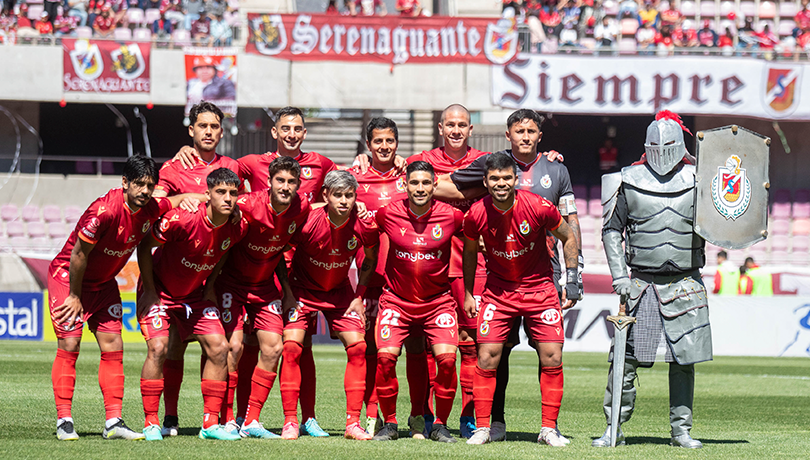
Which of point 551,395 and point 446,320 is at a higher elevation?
point 446,320

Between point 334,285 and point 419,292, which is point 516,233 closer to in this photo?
point 419,292

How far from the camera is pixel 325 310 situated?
7.10 m

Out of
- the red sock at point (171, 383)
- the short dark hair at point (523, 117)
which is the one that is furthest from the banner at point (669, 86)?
the red sock at point (171, 383)

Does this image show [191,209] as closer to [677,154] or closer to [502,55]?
[677,154]

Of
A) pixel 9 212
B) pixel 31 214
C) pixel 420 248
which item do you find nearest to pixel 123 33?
pixel 31 214

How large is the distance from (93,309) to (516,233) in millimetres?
3042

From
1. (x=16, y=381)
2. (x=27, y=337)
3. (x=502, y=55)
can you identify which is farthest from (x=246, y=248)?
(x=502, y=55)

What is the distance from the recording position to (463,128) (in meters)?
7.45

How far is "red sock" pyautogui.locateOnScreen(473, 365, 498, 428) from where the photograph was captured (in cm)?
665

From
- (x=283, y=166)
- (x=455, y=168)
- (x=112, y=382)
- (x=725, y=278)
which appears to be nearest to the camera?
(x=112, y=382)

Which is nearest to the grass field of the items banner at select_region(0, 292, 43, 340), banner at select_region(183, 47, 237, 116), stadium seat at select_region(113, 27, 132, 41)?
banner at select_region(0, 292, 43, 340)

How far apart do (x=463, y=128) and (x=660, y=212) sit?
168cm

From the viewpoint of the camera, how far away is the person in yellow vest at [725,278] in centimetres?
1912

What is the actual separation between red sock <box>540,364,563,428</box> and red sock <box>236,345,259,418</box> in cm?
230
